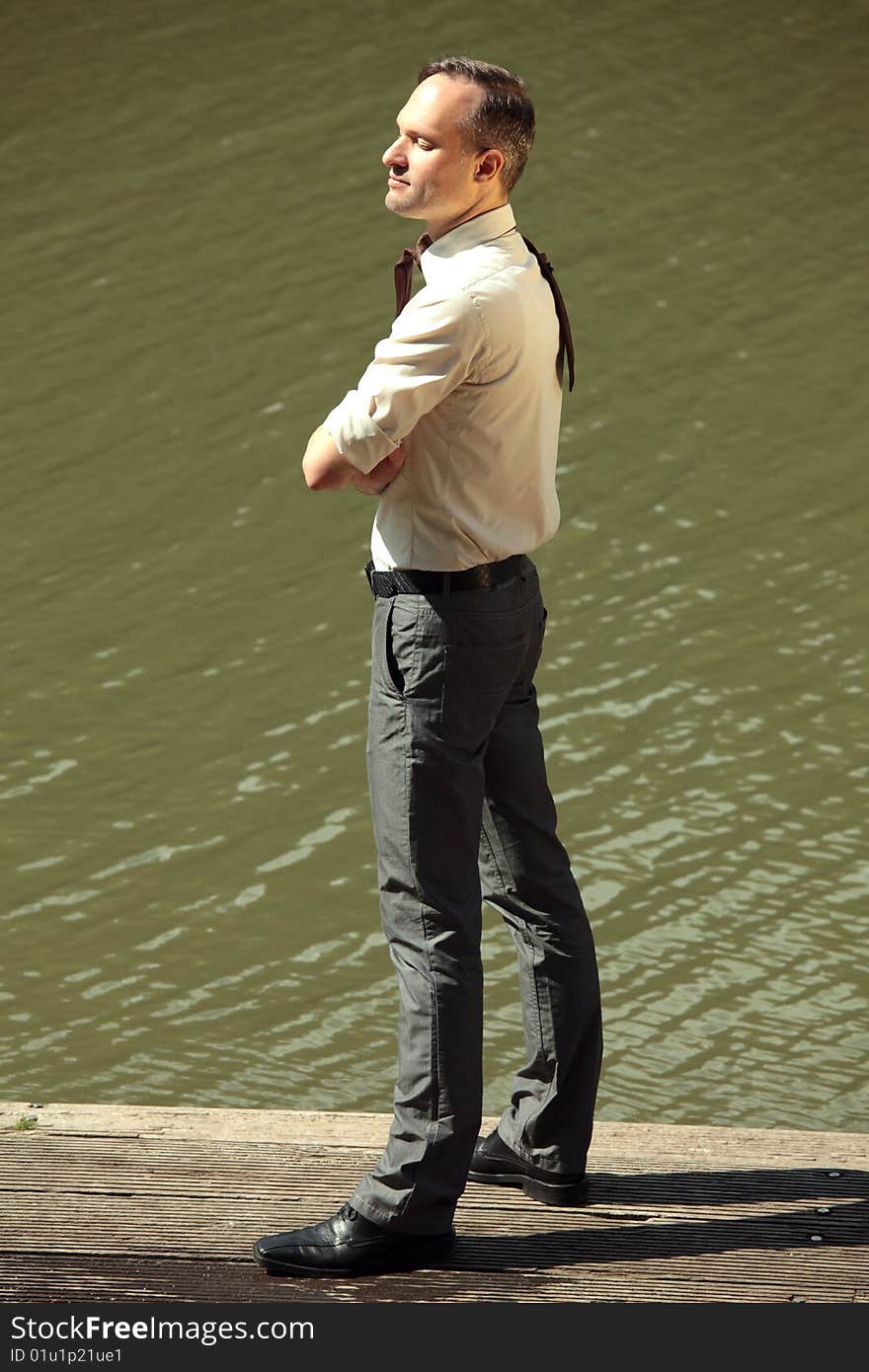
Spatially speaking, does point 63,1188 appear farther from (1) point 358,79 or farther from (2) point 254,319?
(1) point 358,79

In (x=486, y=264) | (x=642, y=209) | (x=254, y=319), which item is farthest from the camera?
(x=642, y=209)

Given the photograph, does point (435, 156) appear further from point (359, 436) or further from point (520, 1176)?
point (520, 1176)

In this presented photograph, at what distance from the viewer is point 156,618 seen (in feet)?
16.4

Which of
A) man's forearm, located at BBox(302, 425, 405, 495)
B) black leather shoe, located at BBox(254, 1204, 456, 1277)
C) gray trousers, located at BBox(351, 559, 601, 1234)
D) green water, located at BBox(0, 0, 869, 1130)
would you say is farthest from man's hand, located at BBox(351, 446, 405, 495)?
green water, located at BBox(0, 0, 869, 1130)

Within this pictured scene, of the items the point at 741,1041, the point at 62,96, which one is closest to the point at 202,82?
the point at 62,96

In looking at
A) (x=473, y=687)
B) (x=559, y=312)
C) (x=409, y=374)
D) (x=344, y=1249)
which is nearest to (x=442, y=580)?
(x=473, y=687)

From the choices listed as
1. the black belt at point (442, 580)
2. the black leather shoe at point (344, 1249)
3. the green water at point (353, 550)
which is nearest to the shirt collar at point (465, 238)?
the black belt at point (442, 580)

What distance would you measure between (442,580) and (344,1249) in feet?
2.34

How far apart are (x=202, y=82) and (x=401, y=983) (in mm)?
7133

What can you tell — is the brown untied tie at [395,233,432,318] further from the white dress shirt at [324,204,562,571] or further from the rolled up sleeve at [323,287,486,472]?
the rolled up sleeve at [323,287,486,472]

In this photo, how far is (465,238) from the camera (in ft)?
6.96

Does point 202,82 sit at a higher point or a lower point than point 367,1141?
higher

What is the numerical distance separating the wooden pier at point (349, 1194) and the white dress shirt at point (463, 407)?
0.74 meters

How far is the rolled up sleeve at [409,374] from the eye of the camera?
2.03 meters
